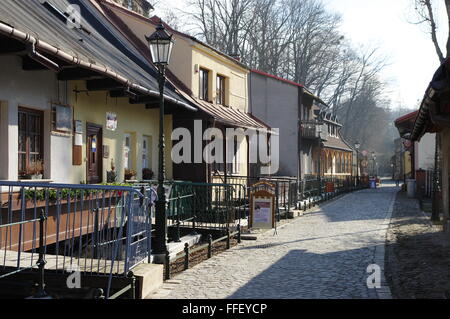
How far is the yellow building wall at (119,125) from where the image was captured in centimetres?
1110

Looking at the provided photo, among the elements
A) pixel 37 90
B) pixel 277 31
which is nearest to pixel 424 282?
pixel 37 90

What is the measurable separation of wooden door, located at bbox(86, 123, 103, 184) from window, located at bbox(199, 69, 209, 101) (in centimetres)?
668

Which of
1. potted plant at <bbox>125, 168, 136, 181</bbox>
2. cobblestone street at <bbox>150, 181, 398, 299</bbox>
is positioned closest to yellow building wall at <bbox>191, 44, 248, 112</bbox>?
potted plant at <bbox>125, 168, 136, 181</bbox>

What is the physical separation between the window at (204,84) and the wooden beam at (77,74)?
8.47m

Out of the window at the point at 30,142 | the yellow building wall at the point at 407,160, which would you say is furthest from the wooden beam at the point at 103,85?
the yellow building wall at the point at 407,160

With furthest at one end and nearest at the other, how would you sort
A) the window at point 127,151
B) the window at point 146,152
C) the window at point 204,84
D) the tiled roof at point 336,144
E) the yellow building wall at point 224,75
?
the tiled roof at point 336,144, the window at point 204,84, the yellow building wall at point 224,75, the window at point 146,152, the window at point 127,151

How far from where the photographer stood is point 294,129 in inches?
1244

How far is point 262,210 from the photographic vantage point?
12.6m

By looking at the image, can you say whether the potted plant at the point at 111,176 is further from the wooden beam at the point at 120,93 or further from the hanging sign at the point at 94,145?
the wooden beam at the point at 120,93

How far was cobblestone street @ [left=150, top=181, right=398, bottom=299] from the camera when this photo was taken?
707 centimetres

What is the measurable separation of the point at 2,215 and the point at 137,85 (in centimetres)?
438

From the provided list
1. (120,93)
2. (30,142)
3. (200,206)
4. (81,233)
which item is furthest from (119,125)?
(81,233)

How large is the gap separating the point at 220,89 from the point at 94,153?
897 centimetres

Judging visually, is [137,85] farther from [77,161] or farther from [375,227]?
[375,227]
